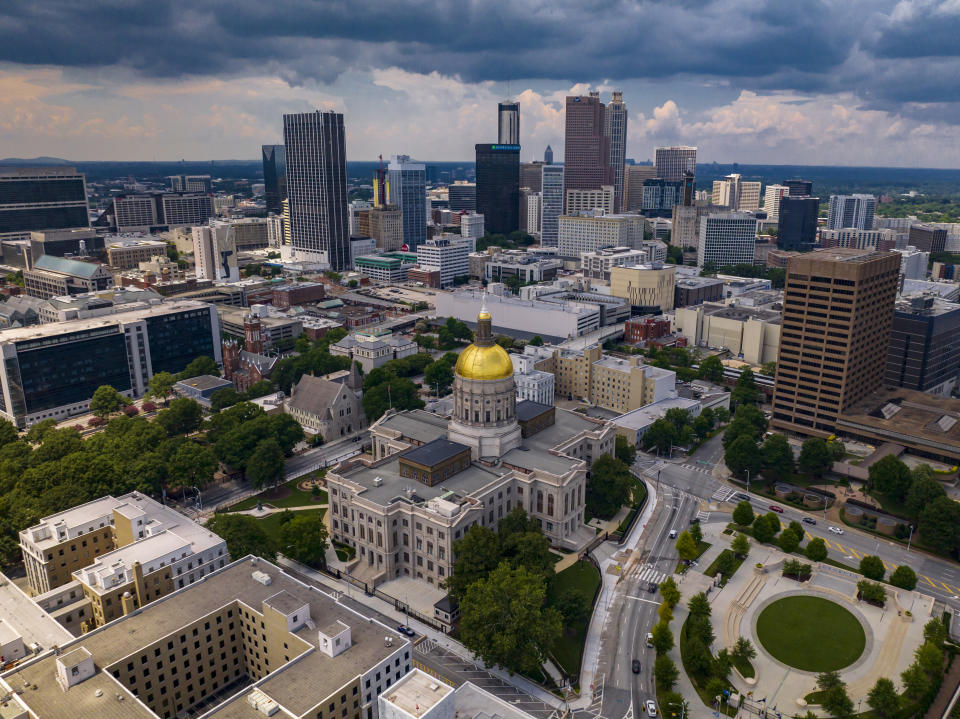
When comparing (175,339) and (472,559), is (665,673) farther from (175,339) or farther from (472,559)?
(175,339)

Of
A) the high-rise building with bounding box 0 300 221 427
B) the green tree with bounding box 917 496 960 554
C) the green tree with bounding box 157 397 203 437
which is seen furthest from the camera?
the high-rise building with bounding box 0 300 221 427

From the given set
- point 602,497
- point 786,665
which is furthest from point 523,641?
point 602,497

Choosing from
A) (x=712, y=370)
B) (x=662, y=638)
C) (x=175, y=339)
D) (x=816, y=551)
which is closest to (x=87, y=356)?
(x=175, y=339)

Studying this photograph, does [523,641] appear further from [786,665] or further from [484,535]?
[786,665]

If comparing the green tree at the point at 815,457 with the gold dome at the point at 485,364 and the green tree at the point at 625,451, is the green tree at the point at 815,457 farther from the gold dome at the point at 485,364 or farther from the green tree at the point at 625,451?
the gold dome at the point at 485,364

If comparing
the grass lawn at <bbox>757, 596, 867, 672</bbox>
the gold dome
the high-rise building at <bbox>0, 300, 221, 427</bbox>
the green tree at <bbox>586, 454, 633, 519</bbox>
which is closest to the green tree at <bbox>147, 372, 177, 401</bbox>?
the high-rise building at <bbox>0, 300, 221, 427</bbox>

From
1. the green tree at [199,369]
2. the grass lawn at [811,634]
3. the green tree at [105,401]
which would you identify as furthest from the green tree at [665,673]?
the green tree at [199,369]

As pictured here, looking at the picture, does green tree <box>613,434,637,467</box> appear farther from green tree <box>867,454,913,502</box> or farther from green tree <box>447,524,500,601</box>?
green tree <box>447,524,500,601</box>
